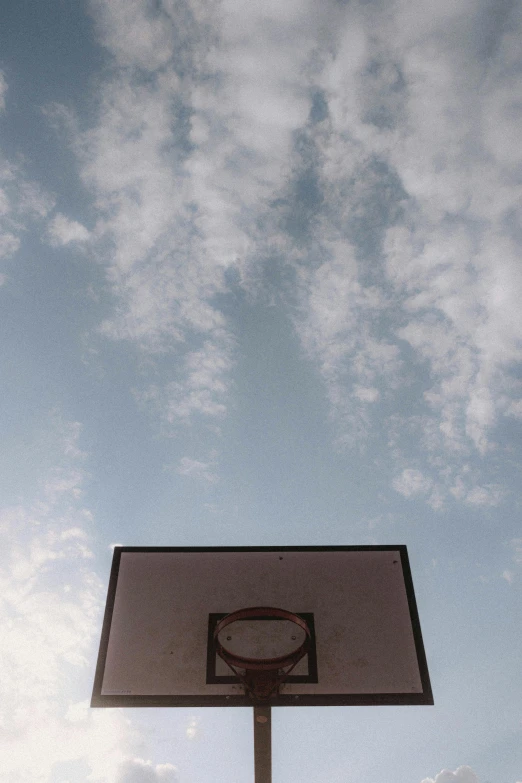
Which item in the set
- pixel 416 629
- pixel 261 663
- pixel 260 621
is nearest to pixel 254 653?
pixel 261 663

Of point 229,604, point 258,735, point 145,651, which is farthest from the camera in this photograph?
point 229,604

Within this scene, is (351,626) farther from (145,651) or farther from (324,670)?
(145,651)

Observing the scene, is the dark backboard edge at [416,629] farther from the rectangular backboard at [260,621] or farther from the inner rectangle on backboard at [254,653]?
the inner rectangle on backboard at [254,653]

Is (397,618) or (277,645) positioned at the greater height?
(397,618)

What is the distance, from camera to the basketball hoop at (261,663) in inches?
154

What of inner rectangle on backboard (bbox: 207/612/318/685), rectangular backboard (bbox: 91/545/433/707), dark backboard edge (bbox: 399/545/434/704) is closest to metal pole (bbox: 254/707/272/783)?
rectangular backboard (bbox: 91/545/433/707)

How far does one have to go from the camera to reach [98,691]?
Result: 410 cm

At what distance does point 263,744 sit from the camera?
3951mm

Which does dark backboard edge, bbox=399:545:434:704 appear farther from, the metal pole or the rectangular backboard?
the metal pole

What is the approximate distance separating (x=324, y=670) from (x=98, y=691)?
176 centimetres

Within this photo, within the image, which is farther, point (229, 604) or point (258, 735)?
point (229, 604)

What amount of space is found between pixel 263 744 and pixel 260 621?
33.7 inches

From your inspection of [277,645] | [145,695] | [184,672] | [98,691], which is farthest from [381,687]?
[98,691]

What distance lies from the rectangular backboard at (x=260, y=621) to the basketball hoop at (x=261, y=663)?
0.50ft
